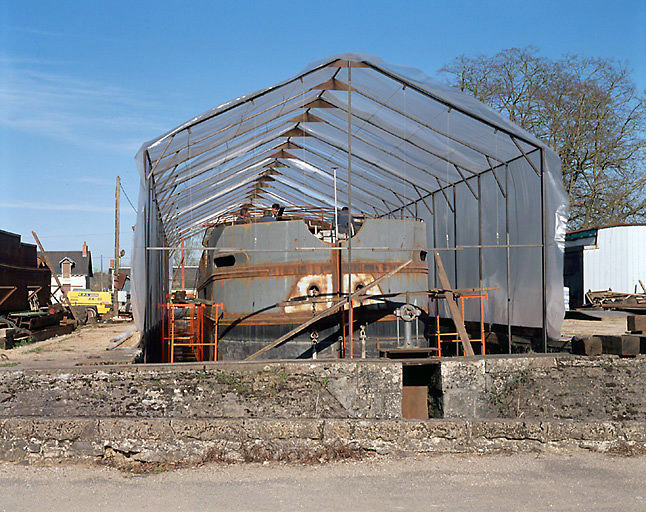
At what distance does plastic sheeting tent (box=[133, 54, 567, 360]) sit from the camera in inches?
555

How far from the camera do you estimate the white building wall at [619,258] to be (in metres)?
31.0

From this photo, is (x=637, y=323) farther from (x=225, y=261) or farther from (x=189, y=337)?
(x=189, y=337)

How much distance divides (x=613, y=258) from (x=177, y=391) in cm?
2607

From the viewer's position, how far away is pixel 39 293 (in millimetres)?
27234

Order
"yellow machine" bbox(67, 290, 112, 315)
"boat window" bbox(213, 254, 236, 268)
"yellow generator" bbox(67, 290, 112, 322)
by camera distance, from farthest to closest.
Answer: "yellow machine" bbox(67, 290, 112, 315) < "yellow generator" bbox(67, 290, 112, 322) < "boat window" bbox(213, 254, 236, 268)

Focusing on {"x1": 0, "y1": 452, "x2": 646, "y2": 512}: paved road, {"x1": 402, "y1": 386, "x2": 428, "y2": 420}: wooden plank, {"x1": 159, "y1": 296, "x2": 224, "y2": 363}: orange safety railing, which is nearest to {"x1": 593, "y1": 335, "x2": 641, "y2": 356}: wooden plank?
{"x1": 402, "y1": 386, "x2": 428, "y2": 420}: wooden plank

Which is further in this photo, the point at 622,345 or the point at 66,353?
the point at 66,353

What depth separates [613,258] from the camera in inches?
1232

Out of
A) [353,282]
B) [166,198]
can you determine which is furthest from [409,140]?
[166,198]

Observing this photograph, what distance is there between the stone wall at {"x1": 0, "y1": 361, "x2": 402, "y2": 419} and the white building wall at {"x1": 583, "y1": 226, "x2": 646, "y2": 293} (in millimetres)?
23762

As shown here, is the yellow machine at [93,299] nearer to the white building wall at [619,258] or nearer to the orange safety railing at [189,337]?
the orange safety railing at [189,337]

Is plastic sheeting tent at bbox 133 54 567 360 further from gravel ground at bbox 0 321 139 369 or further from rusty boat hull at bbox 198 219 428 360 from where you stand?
rusty boat hull at bbox 198 219 428 360

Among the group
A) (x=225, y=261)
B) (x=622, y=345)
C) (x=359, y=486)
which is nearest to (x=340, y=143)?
(x=225, y=261)

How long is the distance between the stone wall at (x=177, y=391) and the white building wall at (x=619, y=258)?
23762mm
